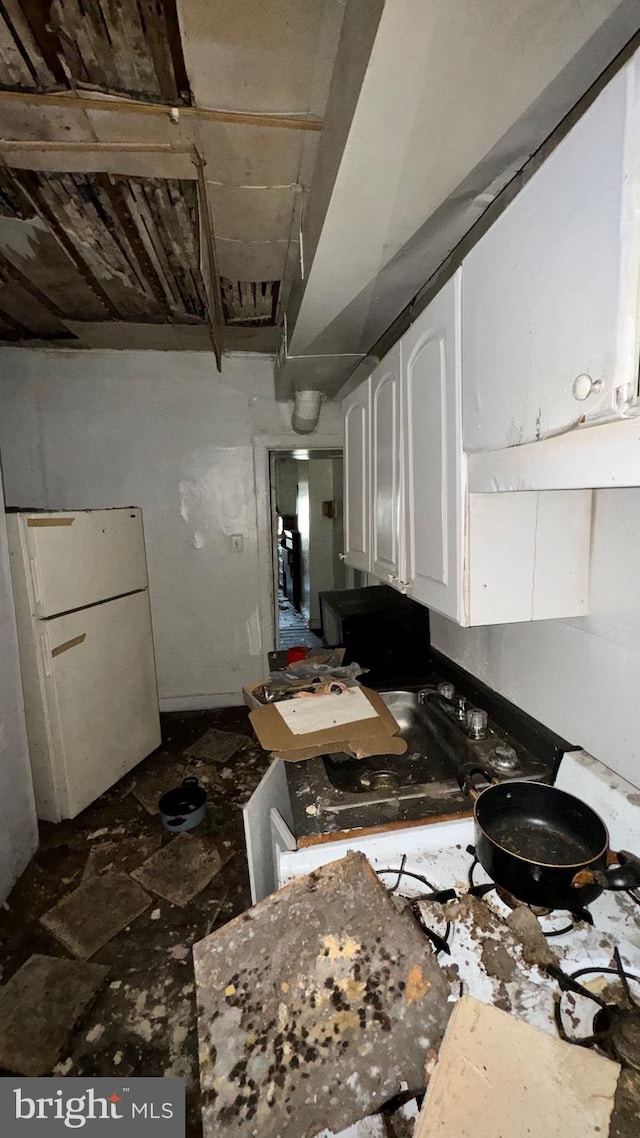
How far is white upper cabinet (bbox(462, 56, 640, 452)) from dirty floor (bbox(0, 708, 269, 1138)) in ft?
5.86

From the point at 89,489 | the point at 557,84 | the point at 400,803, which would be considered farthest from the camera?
the point at 89,489

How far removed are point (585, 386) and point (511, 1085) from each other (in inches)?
36.4

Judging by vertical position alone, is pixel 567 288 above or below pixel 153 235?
below

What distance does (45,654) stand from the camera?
202cm

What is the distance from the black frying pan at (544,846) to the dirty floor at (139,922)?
3.54ft

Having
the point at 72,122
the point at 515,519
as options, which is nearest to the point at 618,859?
the point at 515,519

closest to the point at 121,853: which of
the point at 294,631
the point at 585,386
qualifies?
the point at 585,386

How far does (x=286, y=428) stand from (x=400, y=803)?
2542 millimetres

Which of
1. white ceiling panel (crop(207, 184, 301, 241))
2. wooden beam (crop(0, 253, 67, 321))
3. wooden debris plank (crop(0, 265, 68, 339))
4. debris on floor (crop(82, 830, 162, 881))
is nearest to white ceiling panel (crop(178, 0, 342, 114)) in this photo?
white ceiling panel (crop(207, 184, 301, 241))

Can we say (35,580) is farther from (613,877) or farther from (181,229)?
(613,877)

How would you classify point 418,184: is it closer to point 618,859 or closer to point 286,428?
point 618,859

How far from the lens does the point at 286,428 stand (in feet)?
10.2

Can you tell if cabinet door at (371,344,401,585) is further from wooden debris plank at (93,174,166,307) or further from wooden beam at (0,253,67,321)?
wooden beam at (0,253,67,321)

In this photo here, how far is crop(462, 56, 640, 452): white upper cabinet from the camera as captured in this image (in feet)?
1.67
